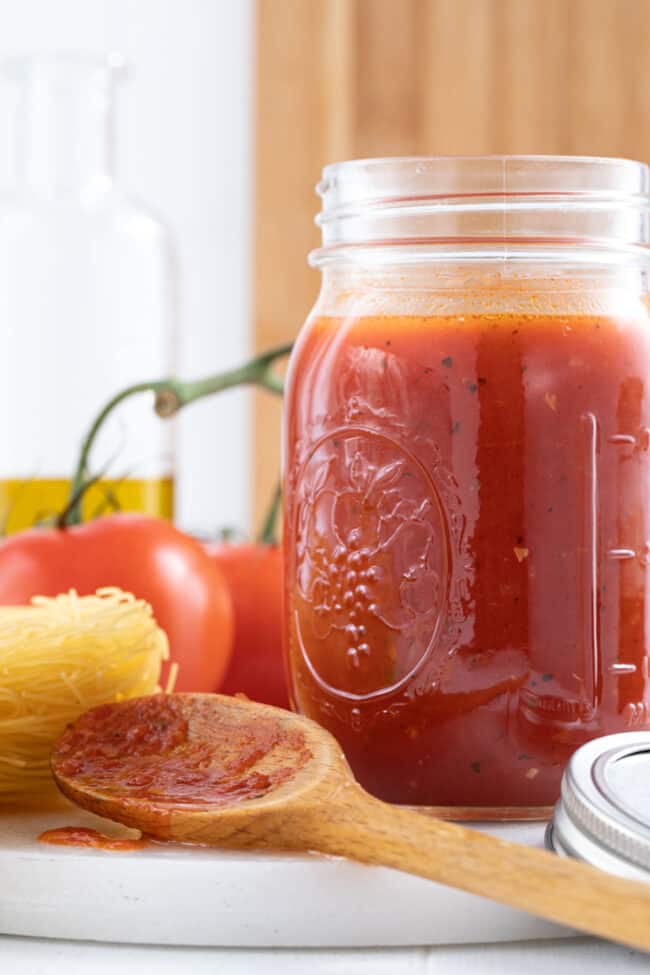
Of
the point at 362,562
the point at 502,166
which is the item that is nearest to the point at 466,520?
the point at 362,562

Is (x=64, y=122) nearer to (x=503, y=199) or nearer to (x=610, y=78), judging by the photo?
(x=503, y=199)

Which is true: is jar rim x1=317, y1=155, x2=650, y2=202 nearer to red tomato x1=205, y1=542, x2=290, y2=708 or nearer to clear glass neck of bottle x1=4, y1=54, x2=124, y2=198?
red tomato x1=205, y1=542, x2=290, y2=708

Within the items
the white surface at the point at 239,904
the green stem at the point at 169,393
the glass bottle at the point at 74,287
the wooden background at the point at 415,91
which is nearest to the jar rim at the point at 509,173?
the green stem at the point at 169,393

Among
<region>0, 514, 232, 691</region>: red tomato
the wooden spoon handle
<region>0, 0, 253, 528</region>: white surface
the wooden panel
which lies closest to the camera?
the wooden spoon handle

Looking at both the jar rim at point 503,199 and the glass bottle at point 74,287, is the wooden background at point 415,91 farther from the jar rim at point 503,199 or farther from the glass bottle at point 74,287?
the jar rim at point 503,199

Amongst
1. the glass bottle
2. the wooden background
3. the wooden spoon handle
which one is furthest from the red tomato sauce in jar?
the wooden background

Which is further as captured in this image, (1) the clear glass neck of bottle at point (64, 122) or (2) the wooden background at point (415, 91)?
(2) the wooden background at point (415, 91)
